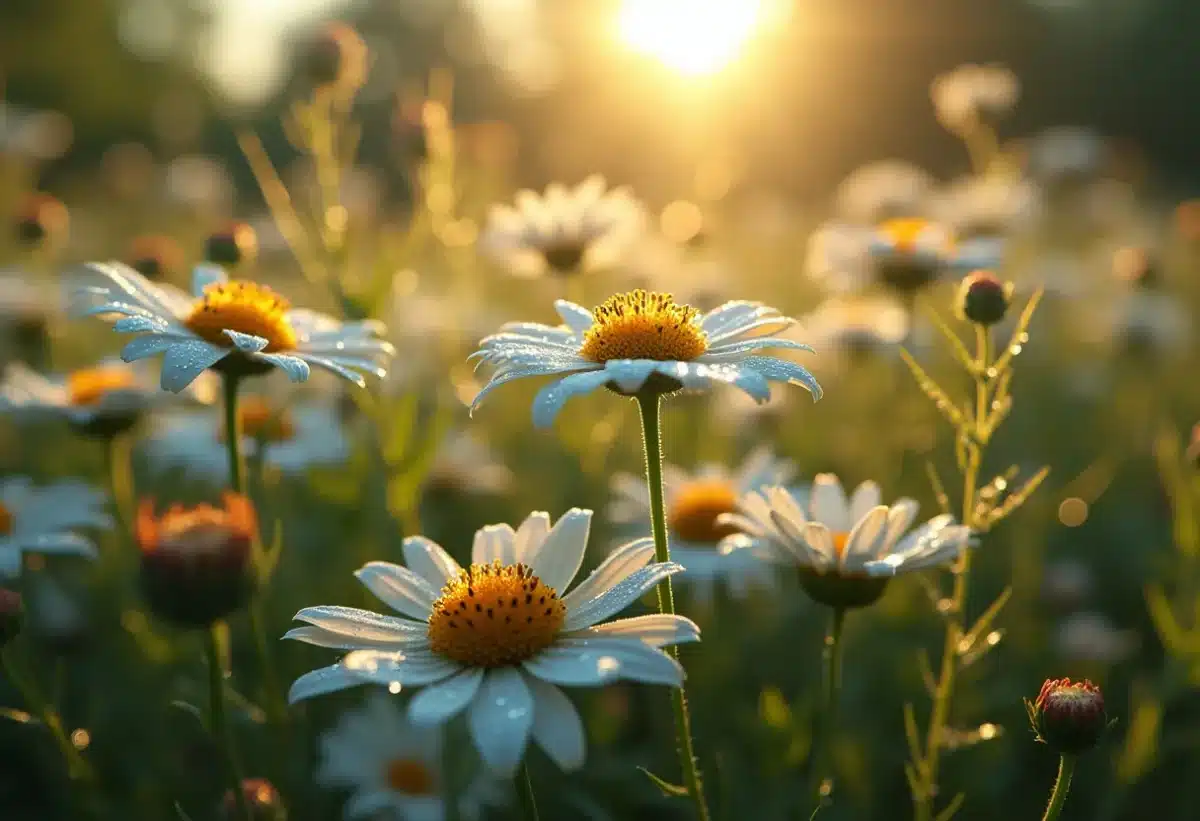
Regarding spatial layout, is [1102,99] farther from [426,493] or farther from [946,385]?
[426,493]

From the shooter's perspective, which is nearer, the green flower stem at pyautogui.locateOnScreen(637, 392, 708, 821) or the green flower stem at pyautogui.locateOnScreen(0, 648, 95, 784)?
the green flower stem at pyautogui.locateOnScreen(637, 392, 708, 821)

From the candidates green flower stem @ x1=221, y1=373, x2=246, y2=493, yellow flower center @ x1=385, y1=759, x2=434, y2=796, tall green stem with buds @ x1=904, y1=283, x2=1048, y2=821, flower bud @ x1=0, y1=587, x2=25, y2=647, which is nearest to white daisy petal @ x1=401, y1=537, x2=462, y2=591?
green flower stem @ x1=221, y1=373, x2=246, y2=493

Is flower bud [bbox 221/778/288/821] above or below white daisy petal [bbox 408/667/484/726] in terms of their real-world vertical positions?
below

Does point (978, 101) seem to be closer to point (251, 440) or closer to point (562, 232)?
point (562, 232)

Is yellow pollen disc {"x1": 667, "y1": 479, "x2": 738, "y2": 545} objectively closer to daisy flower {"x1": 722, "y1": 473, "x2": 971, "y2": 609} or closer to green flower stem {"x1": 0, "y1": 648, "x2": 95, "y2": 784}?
daisy flower {"x1": 722, "y1": 473, "x2": 971, "y2": 609}

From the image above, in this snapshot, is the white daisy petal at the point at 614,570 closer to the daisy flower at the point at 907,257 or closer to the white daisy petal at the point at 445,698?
the white daisy petal at the point at 445,698

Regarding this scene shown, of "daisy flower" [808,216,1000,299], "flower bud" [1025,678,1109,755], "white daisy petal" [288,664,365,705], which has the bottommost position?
"flower bud" [1025,678,1109,755]

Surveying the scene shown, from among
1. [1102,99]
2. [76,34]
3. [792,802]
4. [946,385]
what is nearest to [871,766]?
[792,802]
